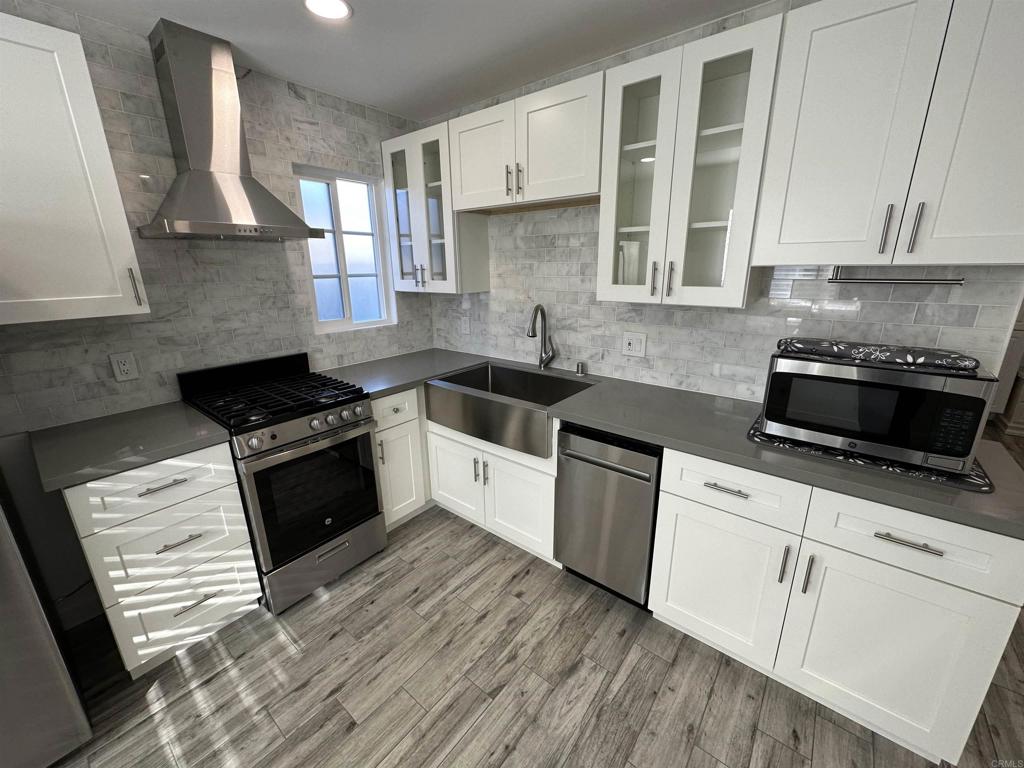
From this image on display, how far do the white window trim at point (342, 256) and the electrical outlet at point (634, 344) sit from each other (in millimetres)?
1672

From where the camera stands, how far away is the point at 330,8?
1549mm

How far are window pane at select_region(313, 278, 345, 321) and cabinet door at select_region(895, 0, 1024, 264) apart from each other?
110 inches

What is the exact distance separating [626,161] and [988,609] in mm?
1949

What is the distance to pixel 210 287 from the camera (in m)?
2.08

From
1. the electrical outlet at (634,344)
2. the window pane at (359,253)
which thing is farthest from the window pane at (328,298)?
the electrical outlet at (634,344)

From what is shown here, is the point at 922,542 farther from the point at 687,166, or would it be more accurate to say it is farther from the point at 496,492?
the point at 496,492

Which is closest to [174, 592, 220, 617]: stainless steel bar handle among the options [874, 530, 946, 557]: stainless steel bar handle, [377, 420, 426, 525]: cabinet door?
[377, 420, 426, 525]: cabinet door

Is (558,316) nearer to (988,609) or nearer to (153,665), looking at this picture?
(988,609)

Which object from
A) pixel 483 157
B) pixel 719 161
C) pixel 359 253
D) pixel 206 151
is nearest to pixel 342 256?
pixel 359 253

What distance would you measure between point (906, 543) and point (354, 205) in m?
3.15

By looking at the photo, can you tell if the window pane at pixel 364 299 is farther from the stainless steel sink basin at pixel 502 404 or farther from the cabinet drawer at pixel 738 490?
the cabinet drawer at pixel 738 490

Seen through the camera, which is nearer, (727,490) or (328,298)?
(727,490)

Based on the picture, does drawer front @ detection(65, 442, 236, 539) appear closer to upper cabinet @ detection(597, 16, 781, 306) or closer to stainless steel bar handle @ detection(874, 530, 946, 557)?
upper cabinet @ detection(597, 16, 781, 306)

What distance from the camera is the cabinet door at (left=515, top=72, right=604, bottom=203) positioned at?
5.96ft
